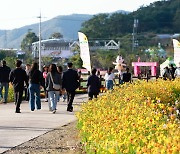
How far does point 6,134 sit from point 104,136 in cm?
486

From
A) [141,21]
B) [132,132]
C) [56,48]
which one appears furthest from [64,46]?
[132,132]

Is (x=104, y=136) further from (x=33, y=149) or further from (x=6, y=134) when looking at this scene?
(x=6, y=134)

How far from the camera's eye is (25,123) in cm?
1273

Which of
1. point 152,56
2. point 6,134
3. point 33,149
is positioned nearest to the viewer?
point 33,149

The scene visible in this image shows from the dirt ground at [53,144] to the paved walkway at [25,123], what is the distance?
0.69ft

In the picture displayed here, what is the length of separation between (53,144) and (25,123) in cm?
344

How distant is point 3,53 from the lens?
101 m

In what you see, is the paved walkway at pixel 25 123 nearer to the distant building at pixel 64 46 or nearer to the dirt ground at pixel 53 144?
the dirt ground at pixel 53 144

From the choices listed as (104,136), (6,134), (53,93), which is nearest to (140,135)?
(104,136)

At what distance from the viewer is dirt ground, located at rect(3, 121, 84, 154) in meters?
8.63

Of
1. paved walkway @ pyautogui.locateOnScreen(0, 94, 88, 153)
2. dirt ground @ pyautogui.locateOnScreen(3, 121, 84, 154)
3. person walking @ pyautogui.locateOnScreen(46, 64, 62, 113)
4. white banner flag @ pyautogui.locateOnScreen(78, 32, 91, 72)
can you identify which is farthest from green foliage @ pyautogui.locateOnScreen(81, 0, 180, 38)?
dirt ground @ pyautogui.locateOnScreen(3, 121, 84, 154)

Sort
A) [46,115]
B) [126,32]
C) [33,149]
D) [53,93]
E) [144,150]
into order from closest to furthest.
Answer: [144,150], [33,149], [46,115], [53,93], [126,32]

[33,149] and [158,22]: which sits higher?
[158,22]

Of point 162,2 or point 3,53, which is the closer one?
point 3,53
